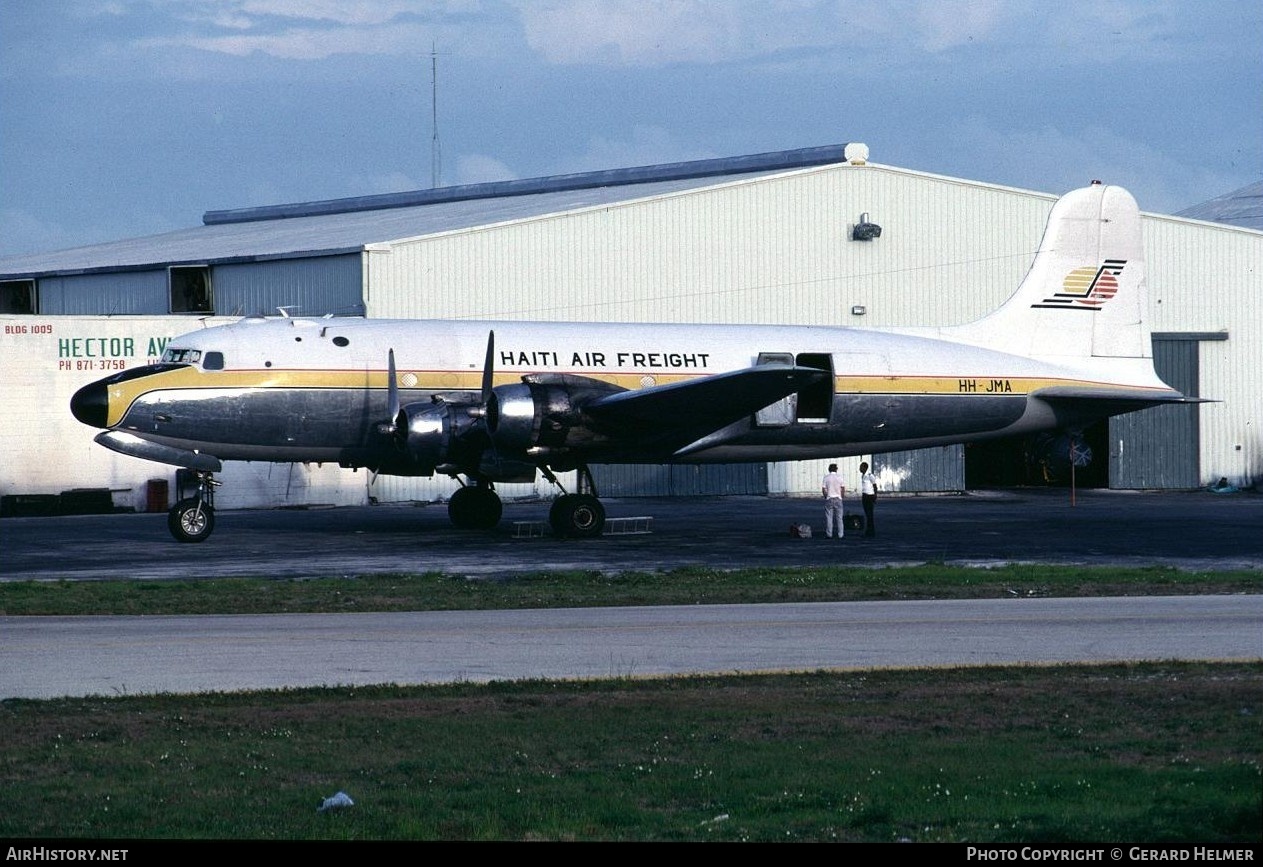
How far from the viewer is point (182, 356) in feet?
103

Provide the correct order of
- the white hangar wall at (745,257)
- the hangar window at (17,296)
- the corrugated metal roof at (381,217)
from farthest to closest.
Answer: the hangar window at (17,296) < the corrugated metal roof at (381,217) < the white hangar wall at (745,257)

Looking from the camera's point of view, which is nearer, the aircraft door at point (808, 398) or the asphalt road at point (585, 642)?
the asphalt road at point (585, 642)

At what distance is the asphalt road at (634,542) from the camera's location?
27.2 metres

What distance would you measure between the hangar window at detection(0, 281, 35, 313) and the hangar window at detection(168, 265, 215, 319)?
8402mm

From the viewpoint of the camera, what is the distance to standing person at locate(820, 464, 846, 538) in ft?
Result: 106

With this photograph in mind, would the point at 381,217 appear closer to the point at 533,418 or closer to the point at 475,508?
the point at 475,508

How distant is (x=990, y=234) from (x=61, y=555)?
34710mm

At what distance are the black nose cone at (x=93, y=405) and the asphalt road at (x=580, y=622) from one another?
2.59 m

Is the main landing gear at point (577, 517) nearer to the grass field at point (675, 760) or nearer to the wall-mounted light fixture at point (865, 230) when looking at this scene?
the grass field at point (675, 760)

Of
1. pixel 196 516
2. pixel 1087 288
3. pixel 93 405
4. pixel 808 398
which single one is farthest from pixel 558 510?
pixel 1087 288

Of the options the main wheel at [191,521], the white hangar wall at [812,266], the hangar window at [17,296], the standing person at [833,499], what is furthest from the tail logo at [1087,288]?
the hangar window at [17,296]

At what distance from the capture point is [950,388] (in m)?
35.8

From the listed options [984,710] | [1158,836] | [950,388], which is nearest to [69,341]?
[950,388]

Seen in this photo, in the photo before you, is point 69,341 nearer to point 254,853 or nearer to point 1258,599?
point 1258,599
